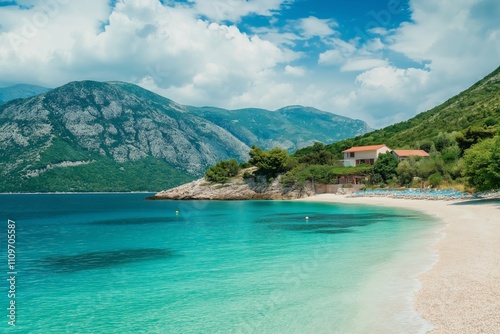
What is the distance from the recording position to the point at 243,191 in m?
101

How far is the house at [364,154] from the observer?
92.5m

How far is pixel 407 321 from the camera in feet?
34.6

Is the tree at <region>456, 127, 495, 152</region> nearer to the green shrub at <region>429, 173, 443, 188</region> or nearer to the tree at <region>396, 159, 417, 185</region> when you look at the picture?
the green shrub at <region>429, 173, 443, 188</region>

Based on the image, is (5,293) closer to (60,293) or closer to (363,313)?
(60,293)

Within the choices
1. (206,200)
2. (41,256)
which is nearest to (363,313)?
(41,256)

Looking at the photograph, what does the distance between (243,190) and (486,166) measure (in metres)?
64.2

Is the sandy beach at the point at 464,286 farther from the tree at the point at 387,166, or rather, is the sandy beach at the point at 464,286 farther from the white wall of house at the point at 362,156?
the white wall of house at the point at 362,156

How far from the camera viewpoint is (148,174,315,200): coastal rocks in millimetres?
94981

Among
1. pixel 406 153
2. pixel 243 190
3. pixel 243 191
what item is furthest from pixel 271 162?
pixel 406 153

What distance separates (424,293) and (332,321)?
385 centimetres

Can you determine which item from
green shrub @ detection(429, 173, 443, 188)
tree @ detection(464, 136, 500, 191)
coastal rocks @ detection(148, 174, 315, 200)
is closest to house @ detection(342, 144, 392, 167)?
coastal rocks @ detection(148, 174, 315, 200)

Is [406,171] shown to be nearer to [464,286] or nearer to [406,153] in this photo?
[406,153]

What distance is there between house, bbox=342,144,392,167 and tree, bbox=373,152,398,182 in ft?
29.1

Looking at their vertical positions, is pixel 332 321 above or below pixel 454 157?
below
